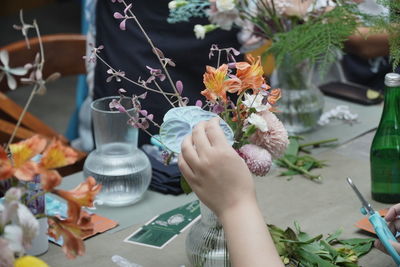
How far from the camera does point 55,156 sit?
31.6 inches

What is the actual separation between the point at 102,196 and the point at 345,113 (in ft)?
2.51

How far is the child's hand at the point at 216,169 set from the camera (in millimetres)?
973

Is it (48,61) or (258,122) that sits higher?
(258,122)

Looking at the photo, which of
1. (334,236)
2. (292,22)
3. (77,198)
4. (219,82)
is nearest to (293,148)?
(292,22)

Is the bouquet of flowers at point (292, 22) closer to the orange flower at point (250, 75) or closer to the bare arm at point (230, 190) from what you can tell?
the orange flower at point (250, 75)

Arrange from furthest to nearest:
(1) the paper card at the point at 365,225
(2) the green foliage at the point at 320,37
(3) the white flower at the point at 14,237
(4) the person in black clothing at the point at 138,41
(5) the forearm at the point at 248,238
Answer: (4) the person in black clothing at the point at 138,41 → (2) the green foliage at the point at 320,37 → (1) the paper card at the point at 365,225 → (5) the forearm at the point at 248,238 → (3) the white flower at the point at 14,237

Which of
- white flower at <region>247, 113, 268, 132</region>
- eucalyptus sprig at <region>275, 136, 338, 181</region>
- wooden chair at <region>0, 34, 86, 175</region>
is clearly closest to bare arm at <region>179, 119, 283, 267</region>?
white flower at <region>247, 113, 268, 132</region>

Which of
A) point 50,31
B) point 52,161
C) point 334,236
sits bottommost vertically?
point 50,31

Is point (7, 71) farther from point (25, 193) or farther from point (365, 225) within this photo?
point (365, 225)

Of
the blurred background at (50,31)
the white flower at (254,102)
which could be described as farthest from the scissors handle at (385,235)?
the blurred background at (50,31)

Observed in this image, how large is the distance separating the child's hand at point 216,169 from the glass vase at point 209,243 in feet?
0.38

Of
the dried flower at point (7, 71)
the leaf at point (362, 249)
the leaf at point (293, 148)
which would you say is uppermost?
the dried flower at point (7, 71)

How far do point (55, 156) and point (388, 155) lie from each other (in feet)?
2.69

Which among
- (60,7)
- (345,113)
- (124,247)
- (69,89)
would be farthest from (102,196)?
(60,7)
